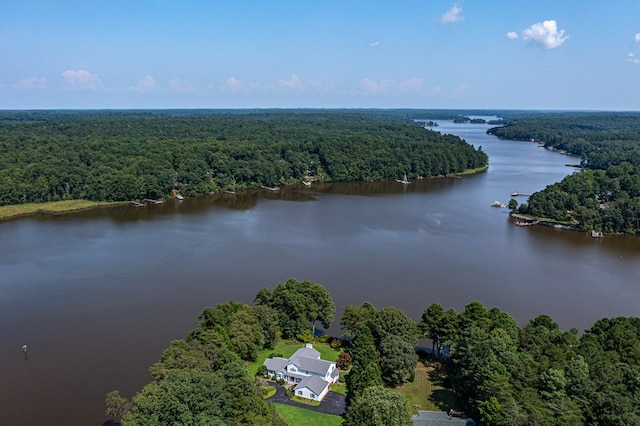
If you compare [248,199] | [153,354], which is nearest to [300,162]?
[248,199]

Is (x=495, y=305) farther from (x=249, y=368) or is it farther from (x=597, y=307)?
(x=249, y=368)

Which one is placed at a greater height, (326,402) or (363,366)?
(363,366)

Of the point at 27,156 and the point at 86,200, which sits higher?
the point at 27,156

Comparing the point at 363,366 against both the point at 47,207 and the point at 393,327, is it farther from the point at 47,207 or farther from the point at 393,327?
the point at 47,207

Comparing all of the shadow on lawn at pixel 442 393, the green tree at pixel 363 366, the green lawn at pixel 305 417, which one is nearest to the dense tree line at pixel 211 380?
the green lawn at pixel 305 417

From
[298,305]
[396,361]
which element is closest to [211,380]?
[396,361]

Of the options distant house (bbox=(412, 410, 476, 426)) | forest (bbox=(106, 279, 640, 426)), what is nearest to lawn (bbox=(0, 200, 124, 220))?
forest (bbox=(106, 279, 640, 426))

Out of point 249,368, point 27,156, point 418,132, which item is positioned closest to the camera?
point 249,368
